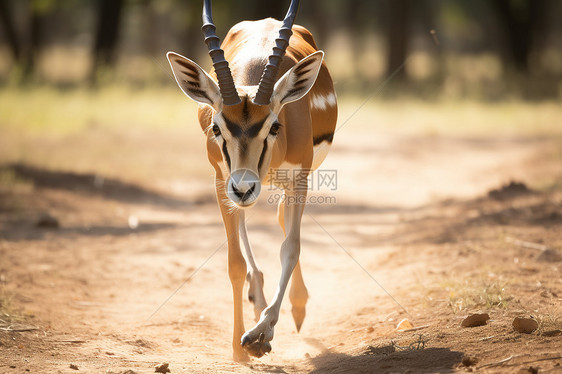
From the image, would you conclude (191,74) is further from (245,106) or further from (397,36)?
(397,36)

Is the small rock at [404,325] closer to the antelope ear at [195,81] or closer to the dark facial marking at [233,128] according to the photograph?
the dark facial marking at [233,128]

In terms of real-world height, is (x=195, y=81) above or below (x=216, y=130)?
above

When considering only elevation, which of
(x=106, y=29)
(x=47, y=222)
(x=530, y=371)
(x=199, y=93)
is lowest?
(x=530, y=371)

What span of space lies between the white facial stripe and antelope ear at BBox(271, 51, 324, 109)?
0.99 metres

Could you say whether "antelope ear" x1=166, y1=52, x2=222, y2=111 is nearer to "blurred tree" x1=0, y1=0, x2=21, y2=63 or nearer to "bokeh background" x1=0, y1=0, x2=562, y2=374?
"bokeh background" x1=0, y1=0, x2=562, y2=374

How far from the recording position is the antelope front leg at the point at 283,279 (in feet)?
17.5

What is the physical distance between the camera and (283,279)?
5824mm

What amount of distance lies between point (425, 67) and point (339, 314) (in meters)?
28.7

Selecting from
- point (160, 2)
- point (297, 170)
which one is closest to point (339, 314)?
point (297, 170)

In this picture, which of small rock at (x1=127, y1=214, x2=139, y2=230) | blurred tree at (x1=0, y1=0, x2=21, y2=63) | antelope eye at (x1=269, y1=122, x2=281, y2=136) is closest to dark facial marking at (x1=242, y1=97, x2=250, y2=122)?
antelope eye at (x1=269, y1=122, x2=281, y2=136)

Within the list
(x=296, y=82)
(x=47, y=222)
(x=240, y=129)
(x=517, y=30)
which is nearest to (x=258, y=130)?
(x=240, y=129)

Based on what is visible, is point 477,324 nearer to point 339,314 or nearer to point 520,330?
point 520,330

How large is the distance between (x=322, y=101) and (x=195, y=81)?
5.55 feet

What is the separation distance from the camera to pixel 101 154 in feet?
47.2
